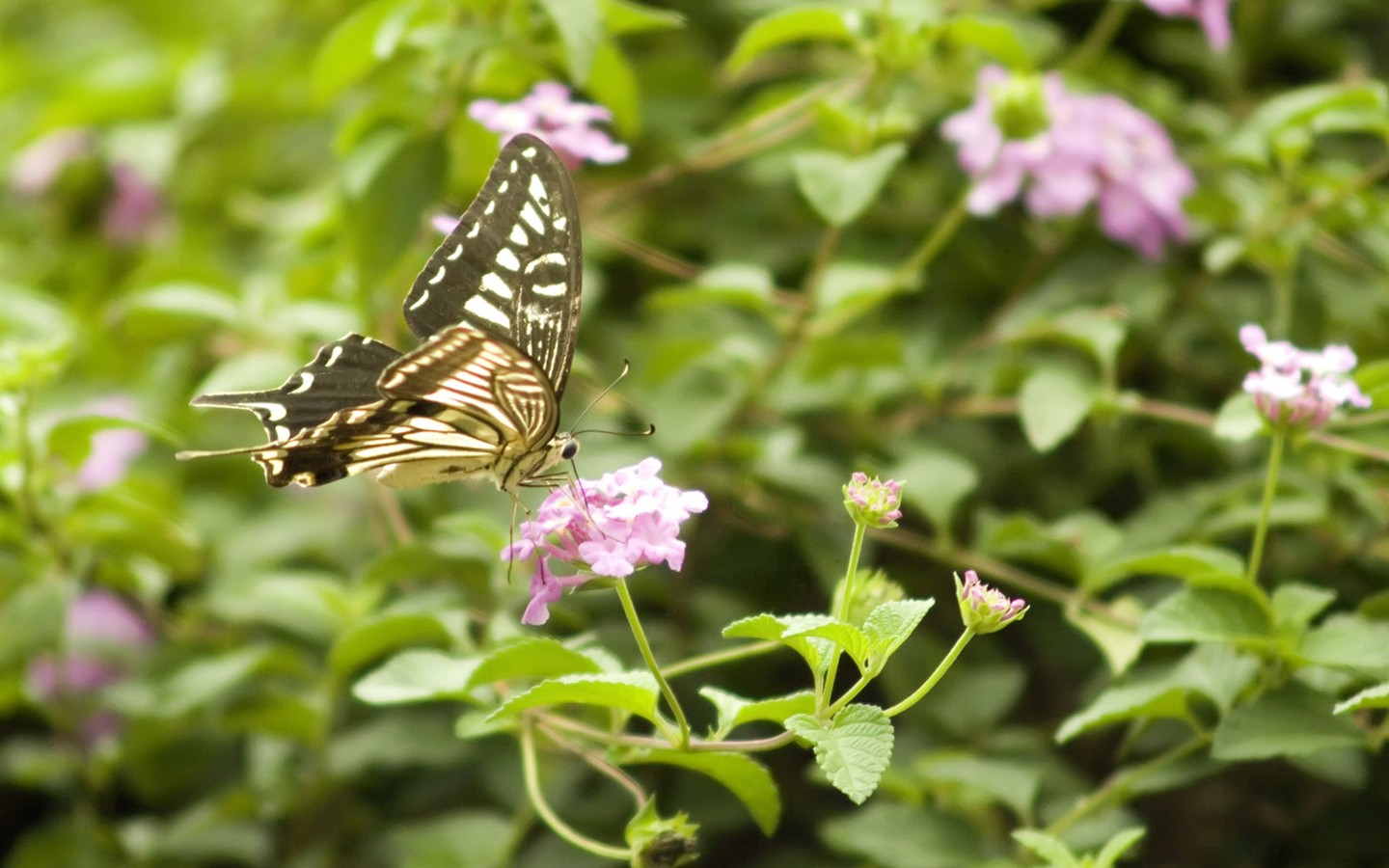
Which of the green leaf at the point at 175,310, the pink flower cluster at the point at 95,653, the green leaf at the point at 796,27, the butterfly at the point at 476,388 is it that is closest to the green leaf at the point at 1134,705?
the butterfly at the point at 476,388

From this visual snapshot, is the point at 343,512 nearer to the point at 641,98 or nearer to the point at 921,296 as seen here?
the point at 641,98

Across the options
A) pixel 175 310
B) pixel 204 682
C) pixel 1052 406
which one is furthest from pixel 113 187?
pixel 1052 406

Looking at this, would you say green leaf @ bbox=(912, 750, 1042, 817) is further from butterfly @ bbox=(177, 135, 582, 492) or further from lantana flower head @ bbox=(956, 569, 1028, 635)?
butterfly @ bbox=(177, 135, 582, 492)

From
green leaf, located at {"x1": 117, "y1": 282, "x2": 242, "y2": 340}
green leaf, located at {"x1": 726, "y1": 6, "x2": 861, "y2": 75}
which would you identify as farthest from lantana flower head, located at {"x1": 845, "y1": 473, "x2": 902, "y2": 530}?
green leaf, located at {"x1": 117, "y1": 282, "x2": 242, "y2": 340}

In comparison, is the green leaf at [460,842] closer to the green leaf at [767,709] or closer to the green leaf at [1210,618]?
the green leaf at [767,709]

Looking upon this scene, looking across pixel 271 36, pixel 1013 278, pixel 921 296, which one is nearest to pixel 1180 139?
pixel 1013 278

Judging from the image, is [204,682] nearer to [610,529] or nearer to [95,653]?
[95,653]

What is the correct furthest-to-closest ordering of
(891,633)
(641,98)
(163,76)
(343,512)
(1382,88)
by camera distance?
1. (163,76)
2. (641,98)
3. (343,512)
4. (1382,88)
5. (891,633)
